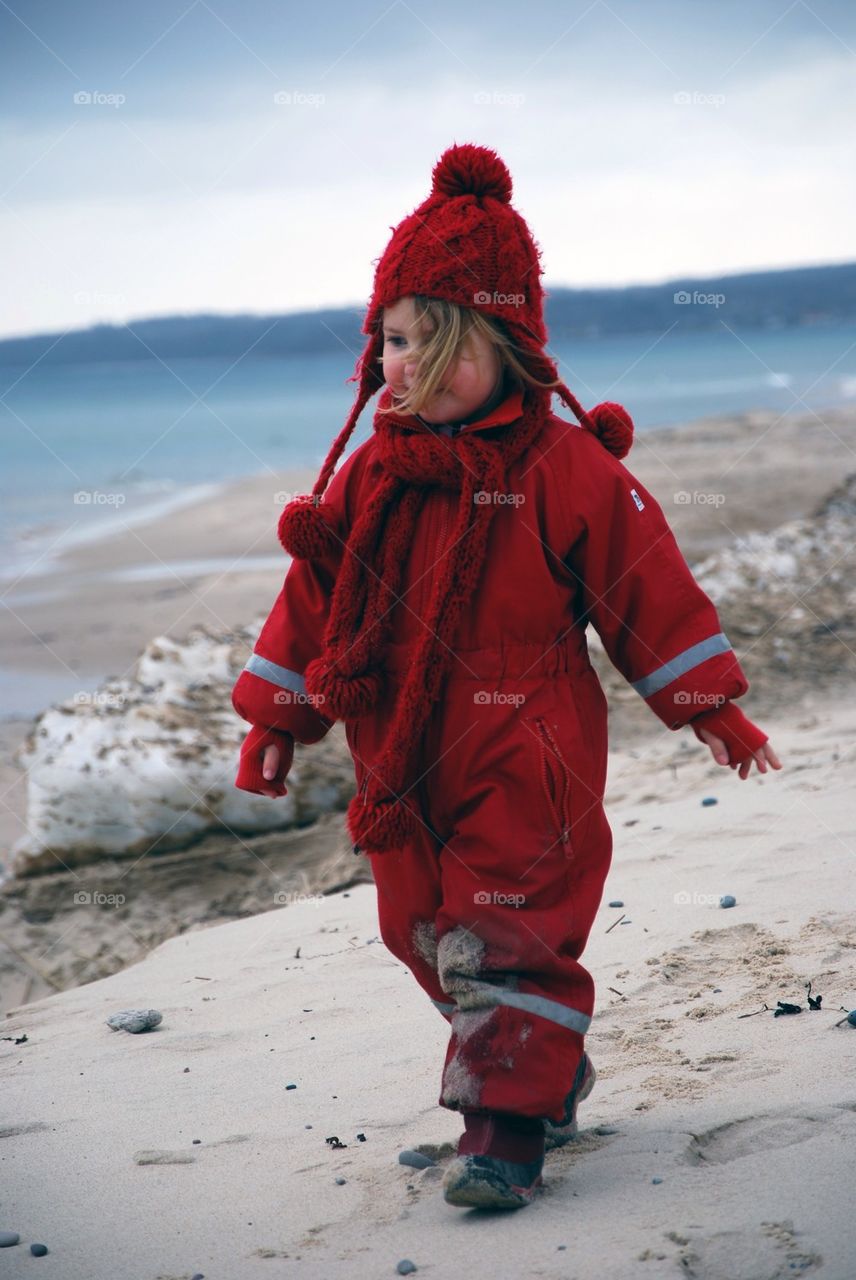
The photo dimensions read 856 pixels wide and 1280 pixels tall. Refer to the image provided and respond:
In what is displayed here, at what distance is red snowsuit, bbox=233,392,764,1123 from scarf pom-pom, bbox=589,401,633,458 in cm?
4

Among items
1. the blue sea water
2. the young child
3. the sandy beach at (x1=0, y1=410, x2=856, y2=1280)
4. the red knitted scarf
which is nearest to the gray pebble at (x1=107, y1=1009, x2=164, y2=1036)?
the sandy beach at (x1=0, y1=410, x2=856, y2=1280)

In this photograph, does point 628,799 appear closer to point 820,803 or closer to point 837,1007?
point 820,803

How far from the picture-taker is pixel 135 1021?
3.49m

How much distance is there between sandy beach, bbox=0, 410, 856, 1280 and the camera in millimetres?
2270

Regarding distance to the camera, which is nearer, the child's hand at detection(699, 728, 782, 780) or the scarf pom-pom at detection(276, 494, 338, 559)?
the child's hand at detection(699, 728, 782, 780)

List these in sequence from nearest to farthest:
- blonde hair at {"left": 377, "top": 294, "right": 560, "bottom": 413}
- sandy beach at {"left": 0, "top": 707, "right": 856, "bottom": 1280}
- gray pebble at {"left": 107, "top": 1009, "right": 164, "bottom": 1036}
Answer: sandy beach at {"left": 0, "top": 707, "right": 856, "bottom": 1280} < blonde hair at {"left": 377, "top": 294, "right": 560, "bottom": 413} < gray pebble at {"left": 107, "top": 1009, "right": 164, "bottom": 1036}

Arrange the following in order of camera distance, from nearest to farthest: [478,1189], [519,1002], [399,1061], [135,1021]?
[478,1189] → [519,1002] → [399,1061] → [135,1021]

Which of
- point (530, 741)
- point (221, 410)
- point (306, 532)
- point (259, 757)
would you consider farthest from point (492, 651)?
point (221, 410)

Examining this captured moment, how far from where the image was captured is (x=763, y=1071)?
2729 mm

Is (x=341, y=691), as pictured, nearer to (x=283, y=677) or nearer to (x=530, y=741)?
(x=283, y=677)

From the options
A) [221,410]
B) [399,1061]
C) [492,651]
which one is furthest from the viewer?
[221,410]

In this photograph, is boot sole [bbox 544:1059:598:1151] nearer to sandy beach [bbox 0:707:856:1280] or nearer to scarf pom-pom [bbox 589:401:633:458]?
sandy beach [bbox 0:707:856:1280]

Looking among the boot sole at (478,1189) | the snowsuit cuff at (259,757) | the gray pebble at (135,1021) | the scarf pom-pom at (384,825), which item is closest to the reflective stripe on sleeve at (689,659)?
the scarf pom-pom at (384,825)

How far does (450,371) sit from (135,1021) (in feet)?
6.38
